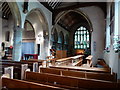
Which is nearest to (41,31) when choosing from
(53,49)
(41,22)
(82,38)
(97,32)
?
(41,22)

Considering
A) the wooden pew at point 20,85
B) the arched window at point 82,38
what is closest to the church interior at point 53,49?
the wooden pew at point 20,85

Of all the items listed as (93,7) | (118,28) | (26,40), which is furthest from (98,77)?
(26,40)

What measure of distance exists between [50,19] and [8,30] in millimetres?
4425

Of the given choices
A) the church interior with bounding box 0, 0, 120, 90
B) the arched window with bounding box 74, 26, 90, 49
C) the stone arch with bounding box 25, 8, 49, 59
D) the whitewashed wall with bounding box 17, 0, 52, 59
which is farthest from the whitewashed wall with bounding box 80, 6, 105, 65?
the arched window with bounding box 74, 26, 90, 49

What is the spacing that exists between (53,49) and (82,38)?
26.3ft

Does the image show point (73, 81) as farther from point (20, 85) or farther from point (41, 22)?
point (41, 22)

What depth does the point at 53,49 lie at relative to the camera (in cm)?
927

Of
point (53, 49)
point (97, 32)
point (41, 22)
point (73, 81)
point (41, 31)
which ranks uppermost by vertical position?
point (41, 22)

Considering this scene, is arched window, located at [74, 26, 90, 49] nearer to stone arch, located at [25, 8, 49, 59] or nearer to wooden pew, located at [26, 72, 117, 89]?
stone arch, located at [25, 8, 49, 59]

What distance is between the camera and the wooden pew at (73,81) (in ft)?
4.40

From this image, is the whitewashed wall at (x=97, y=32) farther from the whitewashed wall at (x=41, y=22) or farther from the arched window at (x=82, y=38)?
the arched window at (x=82, y=38)

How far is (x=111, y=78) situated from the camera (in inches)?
71.9

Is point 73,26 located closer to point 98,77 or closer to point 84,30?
point 84,30

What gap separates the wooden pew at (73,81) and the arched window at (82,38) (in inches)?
574
